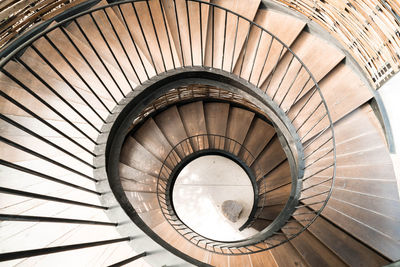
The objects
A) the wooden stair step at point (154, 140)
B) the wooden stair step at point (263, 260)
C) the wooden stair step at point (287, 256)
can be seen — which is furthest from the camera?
the wooden stair step at point (154, 140)

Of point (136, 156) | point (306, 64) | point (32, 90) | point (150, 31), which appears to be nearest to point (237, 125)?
point (306, 64)

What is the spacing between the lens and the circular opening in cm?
642

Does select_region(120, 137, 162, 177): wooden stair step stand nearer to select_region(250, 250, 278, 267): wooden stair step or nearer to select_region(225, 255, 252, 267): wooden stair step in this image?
select_region(225, 255, 252, 267): wooden stair step

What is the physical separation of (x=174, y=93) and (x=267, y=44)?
2.59 metres

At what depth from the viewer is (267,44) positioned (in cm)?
415

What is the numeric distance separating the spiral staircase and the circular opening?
1089 mm

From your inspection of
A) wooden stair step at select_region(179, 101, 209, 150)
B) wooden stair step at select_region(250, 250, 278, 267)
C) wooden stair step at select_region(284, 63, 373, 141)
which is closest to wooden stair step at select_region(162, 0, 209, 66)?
wooden stair step at select_region(284, 63, 373, 141)

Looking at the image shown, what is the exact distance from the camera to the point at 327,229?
12.3 feet

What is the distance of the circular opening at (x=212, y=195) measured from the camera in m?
6.42

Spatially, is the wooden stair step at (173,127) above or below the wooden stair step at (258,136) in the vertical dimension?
above

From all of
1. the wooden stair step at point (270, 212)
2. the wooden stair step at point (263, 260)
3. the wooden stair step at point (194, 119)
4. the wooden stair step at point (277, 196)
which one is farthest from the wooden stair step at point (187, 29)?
the wooden stair step at point (270, 212)

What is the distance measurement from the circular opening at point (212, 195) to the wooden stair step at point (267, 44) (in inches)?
135

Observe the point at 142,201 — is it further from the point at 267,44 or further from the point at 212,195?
the point at 267,44

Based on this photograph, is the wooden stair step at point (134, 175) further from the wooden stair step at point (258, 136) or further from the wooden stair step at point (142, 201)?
the wooden stair step at point (258, 136)
